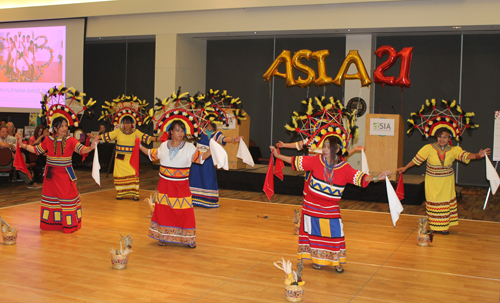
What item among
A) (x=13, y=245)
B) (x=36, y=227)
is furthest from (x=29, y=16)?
(x=13, y=245)

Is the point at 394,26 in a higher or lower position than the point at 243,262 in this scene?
higher

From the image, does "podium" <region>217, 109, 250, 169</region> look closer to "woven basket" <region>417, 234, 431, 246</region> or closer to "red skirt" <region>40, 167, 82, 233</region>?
"red skirt" <region>40, 167, 82, 233</region>

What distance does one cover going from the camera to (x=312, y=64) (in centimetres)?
1283

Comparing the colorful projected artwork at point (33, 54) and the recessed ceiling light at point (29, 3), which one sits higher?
the recessed ceiling light at point (29, 3)

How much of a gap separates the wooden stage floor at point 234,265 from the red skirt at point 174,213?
0.15 m

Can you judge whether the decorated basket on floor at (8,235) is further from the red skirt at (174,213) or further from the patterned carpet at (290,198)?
the patterned carpet at (290,198)

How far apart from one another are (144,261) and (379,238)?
297 centimetres

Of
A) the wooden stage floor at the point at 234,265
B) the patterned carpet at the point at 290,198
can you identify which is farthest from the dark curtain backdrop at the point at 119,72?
the wooden stage floor at the point at 234,265

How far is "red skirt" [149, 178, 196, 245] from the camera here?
514 cm

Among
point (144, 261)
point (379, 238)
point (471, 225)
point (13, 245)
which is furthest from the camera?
point (471, 225)

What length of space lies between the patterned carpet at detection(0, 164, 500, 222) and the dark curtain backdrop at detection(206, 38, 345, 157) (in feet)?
11.8

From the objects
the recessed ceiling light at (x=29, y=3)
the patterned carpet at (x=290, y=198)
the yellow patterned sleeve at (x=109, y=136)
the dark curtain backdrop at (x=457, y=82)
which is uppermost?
the recessed ceiling light at (x=29, y=3)

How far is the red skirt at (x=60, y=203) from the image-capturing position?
18.8ft

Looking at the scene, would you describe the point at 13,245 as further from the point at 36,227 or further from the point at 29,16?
the point at 29,16
